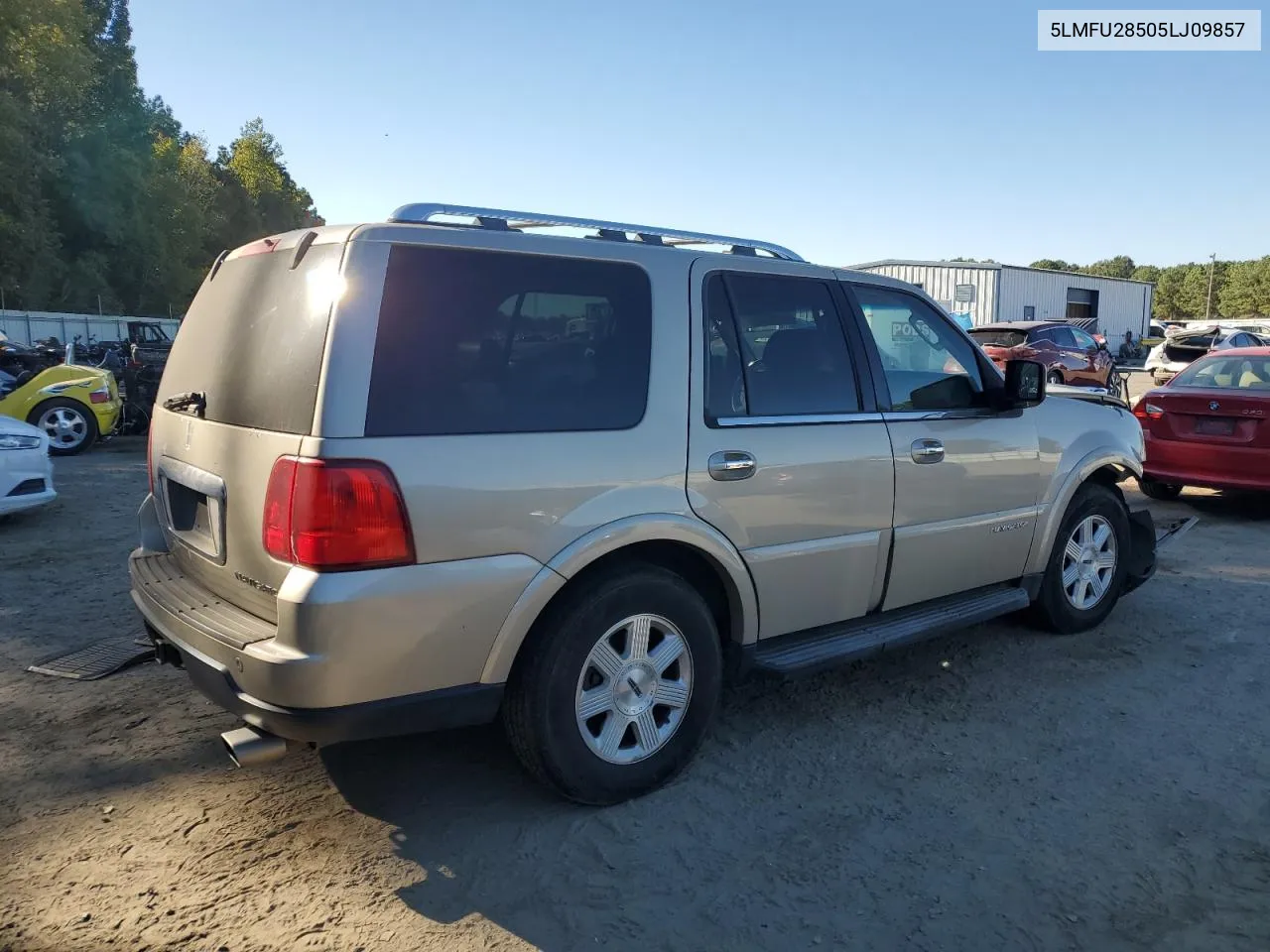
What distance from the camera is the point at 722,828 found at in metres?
3.12

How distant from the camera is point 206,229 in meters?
56.0

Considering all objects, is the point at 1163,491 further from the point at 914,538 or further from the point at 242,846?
the point at 242,846

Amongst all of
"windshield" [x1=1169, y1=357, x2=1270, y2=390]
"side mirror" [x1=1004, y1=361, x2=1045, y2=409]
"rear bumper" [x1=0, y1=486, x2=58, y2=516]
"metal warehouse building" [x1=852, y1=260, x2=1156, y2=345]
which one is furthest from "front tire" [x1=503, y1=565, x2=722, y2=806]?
"metal warehouse building" [x1=852, y1=260, x2=1156, y2=345]

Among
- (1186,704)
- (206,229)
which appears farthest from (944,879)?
(206,229)

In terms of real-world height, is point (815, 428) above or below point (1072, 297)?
below

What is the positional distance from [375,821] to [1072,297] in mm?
43763

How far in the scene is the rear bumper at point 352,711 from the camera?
2.65m

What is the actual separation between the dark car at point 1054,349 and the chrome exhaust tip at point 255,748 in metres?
16.9

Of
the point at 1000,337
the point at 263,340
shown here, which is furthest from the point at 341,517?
the point at 1000,337

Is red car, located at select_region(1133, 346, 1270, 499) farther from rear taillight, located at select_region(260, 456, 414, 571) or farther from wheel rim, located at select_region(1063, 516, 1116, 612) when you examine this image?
rear taillight, located at select_region(260, 456, 414, 571)

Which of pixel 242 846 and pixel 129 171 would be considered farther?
pixel 129 171

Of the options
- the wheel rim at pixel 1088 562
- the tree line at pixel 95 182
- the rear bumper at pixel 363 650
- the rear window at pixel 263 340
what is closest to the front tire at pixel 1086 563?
the wheel rim at pixel 1088 562

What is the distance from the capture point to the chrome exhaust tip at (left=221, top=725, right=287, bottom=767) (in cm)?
274

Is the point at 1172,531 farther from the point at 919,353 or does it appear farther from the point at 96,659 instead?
the point at 96,659
